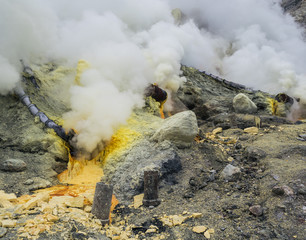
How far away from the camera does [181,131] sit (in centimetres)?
722

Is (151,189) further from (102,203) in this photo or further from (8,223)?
(8,223)

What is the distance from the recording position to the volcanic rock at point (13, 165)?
21.5ft

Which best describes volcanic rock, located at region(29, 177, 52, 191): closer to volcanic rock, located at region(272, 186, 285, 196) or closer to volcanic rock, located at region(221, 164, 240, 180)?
volcanic rock, located at region(221, 164, 240, 180)

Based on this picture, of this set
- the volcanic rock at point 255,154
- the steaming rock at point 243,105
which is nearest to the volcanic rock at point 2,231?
the volcanic rock at point 255,154

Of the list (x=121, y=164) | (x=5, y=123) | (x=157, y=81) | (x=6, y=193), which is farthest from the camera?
(x=157, y=81)

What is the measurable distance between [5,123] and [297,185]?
8.52 metres

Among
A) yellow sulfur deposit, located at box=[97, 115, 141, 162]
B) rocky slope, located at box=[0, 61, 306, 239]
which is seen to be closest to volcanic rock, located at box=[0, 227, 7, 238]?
rocky slope, located at box=[0, 61, 306, 239]

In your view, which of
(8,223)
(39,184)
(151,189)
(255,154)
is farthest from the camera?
(255,154)

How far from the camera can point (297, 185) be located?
4824mm

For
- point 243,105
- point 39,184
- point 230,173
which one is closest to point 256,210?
point 230,173

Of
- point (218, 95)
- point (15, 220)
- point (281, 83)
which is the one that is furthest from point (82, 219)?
point (281, 83)

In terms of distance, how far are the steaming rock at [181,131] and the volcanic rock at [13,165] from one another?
4.02 metres

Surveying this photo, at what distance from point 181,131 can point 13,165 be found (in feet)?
15.8

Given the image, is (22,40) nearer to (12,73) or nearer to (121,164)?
(12,73)
